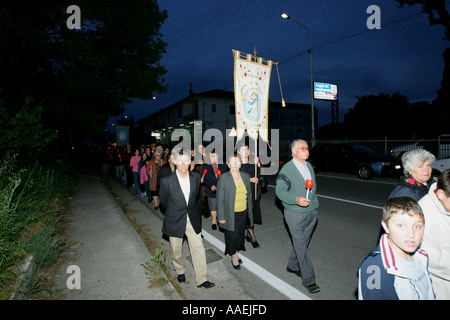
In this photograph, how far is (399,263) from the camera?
1.48 meters

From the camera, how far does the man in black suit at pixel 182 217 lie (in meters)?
3.21

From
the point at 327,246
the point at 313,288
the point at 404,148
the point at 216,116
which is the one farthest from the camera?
the point at 216,116

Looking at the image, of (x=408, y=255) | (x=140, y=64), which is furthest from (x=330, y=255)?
(x=140, y=64)

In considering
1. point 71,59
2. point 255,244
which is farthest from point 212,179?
point 71,59

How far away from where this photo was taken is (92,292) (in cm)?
295

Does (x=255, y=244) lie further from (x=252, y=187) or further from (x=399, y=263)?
(x=399, y=263)

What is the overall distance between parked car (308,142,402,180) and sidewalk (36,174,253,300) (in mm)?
9551

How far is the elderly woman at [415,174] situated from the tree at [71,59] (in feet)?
31.2

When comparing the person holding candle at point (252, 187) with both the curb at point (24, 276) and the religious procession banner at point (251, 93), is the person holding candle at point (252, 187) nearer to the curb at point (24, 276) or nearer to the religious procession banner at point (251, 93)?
the religious procession banner at point (251, 93)

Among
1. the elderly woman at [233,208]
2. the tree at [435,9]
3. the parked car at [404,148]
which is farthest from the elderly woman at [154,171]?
the tree at [435,9]

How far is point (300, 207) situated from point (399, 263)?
165 cm

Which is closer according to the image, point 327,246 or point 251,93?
point 327,246

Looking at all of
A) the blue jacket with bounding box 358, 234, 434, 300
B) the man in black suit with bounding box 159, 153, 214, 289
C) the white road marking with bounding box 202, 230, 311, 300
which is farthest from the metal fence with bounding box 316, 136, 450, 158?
the blue jacket with bounding box 358, 234, 434, 300
